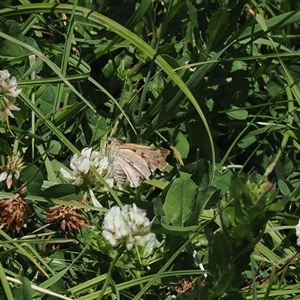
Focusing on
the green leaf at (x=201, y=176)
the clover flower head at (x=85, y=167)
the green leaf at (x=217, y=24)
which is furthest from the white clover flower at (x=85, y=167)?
the green leaf at (x=217, y=24)

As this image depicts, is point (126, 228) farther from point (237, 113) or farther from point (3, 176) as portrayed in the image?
point (237, 113)

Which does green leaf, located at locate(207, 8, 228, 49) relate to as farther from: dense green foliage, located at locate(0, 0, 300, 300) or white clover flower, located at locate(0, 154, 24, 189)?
white clover flower, located at locate(0, 154, 24, 189)

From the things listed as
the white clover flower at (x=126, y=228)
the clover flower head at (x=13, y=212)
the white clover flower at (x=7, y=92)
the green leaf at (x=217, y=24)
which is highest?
the green leaf at (x=217, y=24)

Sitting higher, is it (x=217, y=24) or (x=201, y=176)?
(x=217, y=24)

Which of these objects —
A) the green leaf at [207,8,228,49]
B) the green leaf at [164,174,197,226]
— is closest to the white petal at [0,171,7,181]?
the green leaf at [164,174,197,226]

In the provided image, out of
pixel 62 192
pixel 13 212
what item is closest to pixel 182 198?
pixel 62 192

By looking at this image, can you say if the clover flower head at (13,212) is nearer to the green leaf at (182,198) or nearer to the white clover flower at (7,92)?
the white clover flower at (7,92)
